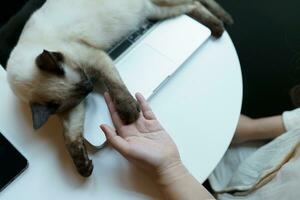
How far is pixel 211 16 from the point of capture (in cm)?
107

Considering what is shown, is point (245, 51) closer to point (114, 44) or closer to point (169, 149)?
point (114, 44)


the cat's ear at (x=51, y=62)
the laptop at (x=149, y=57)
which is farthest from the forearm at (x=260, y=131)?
the cat's ear at (x=51, y=62)

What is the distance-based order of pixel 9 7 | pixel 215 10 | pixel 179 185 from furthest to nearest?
pixel 9 7 → pixel 215 10 → pixel 179 185

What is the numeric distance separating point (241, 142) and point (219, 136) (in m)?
0.26

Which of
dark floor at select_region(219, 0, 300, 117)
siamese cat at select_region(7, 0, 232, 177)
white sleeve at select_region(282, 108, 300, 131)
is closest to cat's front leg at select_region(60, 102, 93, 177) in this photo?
siamese cat at select_region(7, 0, 232, 177)

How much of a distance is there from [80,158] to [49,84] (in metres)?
0.21

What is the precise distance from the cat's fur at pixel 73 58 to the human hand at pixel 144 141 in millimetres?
21

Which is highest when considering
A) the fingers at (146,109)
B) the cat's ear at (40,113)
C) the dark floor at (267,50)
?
the cat's ear at (40,113)

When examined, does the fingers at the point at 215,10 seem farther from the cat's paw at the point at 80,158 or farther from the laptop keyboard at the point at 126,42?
the cat's paw at the point at 80,158

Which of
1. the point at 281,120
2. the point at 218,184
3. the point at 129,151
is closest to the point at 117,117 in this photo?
the point at 129,151

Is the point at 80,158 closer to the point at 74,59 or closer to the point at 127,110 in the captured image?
the point at 127,110

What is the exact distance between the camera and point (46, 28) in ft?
3.13

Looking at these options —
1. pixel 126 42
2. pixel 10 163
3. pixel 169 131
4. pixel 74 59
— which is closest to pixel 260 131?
pixel 169 131

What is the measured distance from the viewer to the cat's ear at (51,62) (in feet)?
2.75
